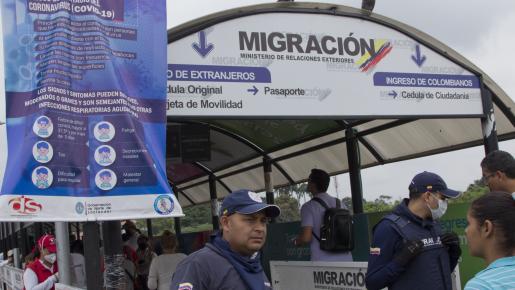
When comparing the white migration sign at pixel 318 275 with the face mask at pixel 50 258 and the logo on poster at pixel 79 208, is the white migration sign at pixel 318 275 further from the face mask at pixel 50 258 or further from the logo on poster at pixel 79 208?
the face mask at pixel 50 258

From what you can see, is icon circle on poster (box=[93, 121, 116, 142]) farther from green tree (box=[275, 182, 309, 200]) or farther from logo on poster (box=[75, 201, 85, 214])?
green tree (box=[275, 182, 309, 200])

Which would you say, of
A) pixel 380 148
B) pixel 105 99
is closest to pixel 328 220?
pixel 105 99

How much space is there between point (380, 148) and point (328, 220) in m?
4.06

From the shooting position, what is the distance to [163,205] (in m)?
4.77

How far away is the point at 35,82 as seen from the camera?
15.0 feet

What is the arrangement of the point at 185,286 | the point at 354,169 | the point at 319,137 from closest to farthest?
the point at 185,286, the point at 354,169, the point at 319,137

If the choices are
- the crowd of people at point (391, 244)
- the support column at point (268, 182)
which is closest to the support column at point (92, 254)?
the crowd of people at point (391, 244)

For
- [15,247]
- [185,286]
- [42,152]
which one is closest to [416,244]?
[185,286]

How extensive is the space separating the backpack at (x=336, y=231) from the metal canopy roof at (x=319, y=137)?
6.40 ft

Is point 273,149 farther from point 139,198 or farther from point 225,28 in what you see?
point 139,198

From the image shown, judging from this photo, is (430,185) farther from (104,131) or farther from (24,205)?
(24,205)

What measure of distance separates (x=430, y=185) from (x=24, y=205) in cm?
301

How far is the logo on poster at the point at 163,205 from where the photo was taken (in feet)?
15.5

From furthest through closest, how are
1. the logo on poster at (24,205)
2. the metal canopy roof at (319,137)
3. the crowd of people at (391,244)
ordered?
the metal canopy roof at (319,137) < the logo on poster at (24,205) < the crowd of people at (391,244)
